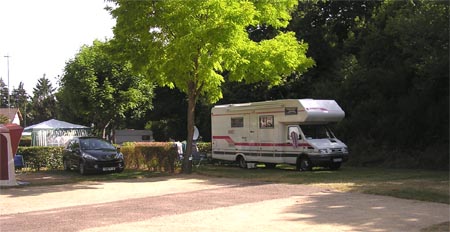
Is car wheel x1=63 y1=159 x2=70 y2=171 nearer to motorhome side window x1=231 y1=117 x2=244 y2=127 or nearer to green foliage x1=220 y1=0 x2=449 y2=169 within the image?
motorhome side window x1=231 y1=117 x2=244 y2=127

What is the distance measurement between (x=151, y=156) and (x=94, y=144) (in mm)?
2411

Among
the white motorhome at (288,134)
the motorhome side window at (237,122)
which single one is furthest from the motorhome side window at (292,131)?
the motorhome side window at (237,122)

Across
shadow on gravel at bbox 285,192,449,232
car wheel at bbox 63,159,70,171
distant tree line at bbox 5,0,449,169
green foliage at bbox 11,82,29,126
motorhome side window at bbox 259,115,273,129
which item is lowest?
shadow on gravel at bbox 285,192,449,232

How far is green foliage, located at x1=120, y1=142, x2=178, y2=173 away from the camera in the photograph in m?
20.2

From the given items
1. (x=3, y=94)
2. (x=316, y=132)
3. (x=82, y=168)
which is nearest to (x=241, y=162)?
(x=316, y=132)

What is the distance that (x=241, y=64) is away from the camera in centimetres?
1792

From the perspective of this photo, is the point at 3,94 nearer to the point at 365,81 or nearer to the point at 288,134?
the point at 365,81

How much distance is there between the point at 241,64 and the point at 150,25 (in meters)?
3.51

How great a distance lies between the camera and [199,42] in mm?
16656

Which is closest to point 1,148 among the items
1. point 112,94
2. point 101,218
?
point 101,218

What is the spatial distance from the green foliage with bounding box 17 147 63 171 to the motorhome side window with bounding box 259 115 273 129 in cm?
900

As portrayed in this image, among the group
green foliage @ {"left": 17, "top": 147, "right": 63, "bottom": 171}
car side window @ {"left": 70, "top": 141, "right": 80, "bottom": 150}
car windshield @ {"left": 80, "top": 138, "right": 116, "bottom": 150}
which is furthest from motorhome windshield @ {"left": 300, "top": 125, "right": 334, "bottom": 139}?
green foliage @ {"left": 17, "top": 147, "right": 63, "bottom": 171}

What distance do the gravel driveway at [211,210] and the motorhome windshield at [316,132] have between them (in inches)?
223

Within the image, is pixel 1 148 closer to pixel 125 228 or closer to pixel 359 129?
pixel 125 228
